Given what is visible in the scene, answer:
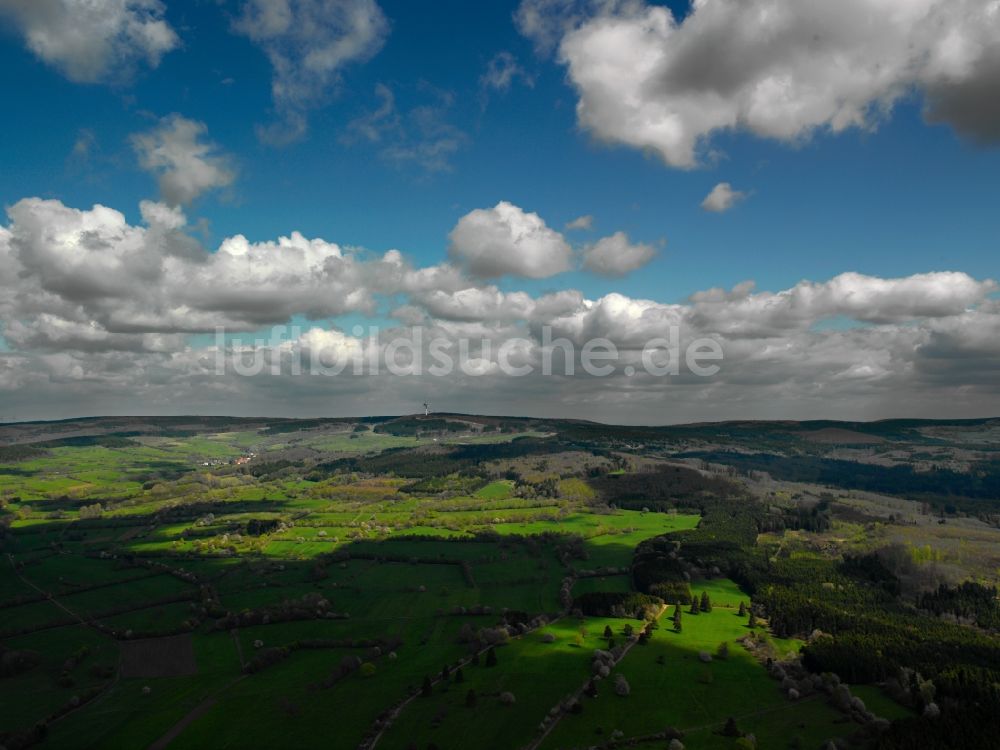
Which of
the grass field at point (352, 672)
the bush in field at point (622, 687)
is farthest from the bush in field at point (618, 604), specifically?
the bush in field at point (622, 687)

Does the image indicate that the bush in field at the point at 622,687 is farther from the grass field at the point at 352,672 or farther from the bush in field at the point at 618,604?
the bush in field at the point at 618,604

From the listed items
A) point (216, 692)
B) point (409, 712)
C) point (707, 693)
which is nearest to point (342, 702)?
point (409, 712)

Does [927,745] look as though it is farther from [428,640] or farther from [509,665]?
[428,640]

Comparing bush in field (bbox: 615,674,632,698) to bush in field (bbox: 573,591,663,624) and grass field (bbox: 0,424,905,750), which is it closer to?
grass field (bbox: 0,424,905,750)

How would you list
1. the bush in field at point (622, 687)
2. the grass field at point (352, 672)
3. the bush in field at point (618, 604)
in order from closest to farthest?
1. the grass field at point (352, 672)
2. the bush in field at point (622, 687)
3. the bush in field at point (618, 604)

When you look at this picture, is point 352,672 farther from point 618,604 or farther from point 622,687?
point 618,604

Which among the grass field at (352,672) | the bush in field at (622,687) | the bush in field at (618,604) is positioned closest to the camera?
the grass field at (352,672)

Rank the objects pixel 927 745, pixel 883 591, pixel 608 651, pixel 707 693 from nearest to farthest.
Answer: pixel 927 745
pixel 707 693
pixel 608 651
pixel 883 591

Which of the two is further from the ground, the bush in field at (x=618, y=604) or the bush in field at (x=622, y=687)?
the bush in field at (x=622, y=687)

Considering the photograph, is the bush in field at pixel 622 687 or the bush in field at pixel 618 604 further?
the bush in field at pixel 618 604

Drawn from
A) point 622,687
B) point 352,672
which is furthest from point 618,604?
point 352,672

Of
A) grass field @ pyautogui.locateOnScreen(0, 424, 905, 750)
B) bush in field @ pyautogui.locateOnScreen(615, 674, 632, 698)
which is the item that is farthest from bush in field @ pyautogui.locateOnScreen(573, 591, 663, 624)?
bush in field @ pyautogui.locateOnScreen(615, 674, 632, 698)
